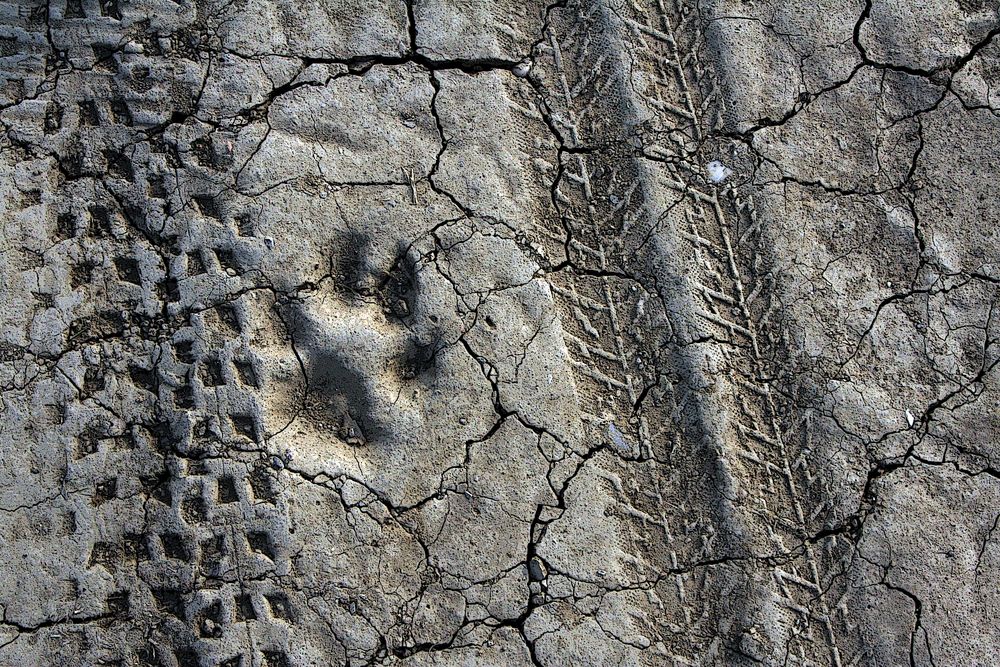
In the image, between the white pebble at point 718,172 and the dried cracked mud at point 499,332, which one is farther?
the white pebble at point 718,172

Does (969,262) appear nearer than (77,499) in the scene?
No

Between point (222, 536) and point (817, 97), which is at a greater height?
point (817, 97)

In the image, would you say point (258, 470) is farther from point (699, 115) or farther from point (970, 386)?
point (970, 386)

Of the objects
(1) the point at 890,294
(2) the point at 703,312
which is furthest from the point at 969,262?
(2) the point at 703,312

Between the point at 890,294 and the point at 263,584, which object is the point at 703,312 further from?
the point at 263,584

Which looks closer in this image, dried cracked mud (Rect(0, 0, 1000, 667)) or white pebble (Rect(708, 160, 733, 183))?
dried cracked mud (Rect(0, 0, 1000, 667))

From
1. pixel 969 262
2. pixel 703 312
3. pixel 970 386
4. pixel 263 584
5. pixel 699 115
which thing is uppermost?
pixel 699 115

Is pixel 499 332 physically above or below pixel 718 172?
below

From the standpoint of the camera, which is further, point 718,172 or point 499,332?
point 718,172
